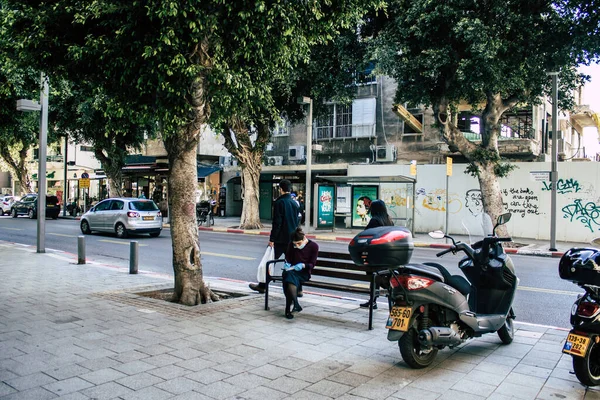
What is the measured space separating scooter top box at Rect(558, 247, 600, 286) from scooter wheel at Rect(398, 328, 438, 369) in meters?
1.43

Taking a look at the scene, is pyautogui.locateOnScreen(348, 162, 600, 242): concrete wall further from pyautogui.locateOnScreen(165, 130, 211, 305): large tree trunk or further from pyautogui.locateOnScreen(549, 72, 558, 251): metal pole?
pyautogui.locateOnScreen(165, 130, 211, 305): large tree trunk

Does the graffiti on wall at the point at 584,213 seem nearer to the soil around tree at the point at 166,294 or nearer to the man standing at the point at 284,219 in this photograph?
the man standing at the point at 284,219

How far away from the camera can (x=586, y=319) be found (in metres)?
4.16

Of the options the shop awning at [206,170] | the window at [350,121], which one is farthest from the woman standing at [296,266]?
the shop awning at [206,170]

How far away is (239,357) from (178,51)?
4.27 meters

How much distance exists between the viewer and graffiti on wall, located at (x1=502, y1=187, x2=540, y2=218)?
2075 cm

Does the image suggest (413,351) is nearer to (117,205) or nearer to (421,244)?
(421,244)

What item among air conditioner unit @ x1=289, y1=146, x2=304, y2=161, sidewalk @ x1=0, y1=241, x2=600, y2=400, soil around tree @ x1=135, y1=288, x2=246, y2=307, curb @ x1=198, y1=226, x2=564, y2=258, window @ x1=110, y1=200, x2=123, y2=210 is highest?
air conditioner unit @ x1=289, y1=146, x2=304, y2=161

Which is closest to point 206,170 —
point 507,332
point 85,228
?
point 85,228

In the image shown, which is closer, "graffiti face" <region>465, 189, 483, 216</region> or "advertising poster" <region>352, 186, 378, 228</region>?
"graffiti face" <region>465, 189, 483, 216</region>

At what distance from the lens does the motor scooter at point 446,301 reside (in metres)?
4.61

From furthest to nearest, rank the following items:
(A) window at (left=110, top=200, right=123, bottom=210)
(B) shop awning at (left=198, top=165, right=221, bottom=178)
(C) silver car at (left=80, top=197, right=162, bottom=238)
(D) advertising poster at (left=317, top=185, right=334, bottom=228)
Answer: (B) shop awning at (left=198, top=165, right=221, bottom=178) < (D) advertising poster at (left=317, top=185, right=334, bottom=228) < (A) window at (left=110, top=200, right=123, bottom=210) < (C) silver car at (left=80, top=197, right=162, bottom=238)

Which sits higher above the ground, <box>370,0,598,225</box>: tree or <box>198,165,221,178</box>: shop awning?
<box>370,0,598,225</box>: tree

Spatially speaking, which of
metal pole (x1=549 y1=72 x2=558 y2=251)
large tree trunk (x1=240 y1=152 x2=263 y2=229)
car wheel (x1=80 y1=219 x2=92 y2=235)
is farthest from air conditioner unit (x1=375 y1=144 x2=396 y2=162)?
car wheel (x1=80 y1=219 x2=92 y2=235)
